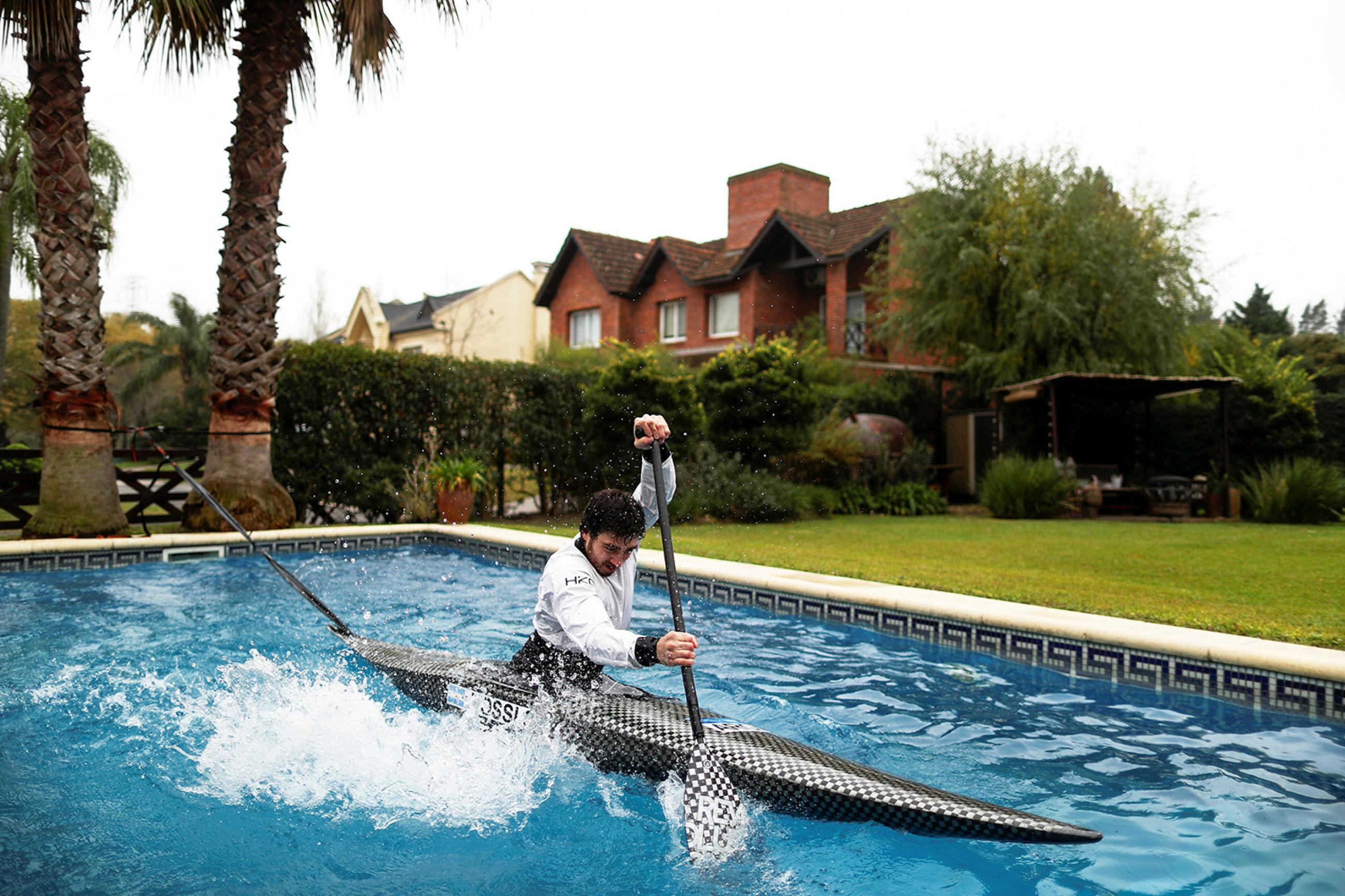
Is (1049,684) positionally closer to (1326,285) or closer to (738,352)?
(738,352)

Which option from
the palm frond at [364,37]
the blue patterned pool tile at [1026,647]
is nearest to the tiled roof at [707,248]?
the palm frond at [364,37]

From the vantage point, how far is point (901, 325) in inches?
791

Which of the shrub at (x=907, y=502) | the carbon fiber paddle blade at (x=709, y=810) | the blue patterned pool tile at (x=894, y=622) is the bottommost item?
the carbon fiber paddle blade at (x=709, y=810)

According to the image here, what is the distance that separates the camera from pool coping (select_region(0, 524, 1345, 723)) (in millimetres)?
4824

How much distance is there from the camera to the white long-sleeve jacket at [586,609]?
137 inches

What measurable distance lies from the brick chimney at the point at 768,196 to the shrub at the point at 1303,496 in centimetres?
1612

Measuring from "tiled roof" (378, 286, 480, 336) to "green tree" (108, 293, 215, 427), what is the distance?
27.2ft

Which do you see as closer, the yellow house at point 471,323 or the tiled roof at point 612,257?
the tiled roof at point 612,257

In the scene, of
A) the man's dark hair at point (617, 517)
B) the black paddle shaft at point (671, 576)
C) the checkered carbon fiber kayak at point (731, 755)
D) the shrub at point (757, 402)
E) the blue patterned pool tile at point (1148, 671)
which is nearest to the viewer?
the checkered carbon fiber kayak at point (731, 755)

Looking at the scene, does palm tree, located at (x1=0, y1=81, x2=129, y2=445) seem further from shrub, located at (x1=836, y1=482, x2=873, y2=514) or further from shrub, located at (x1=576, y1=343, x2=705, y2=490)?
shrub, located at (x1=836, y1=482, x2=873, y2=514)

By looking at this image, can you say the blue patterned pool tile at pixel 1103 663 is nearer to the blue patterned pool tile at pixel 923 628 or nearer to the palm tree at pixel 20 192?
the blue patterned pool tile at pixel 923 628

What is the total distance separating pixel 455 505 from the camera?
12883mm

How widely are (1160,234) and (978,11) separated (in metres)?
10.3

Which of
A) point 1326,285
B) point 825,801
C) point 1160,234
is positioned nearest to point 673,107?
point 825,801
